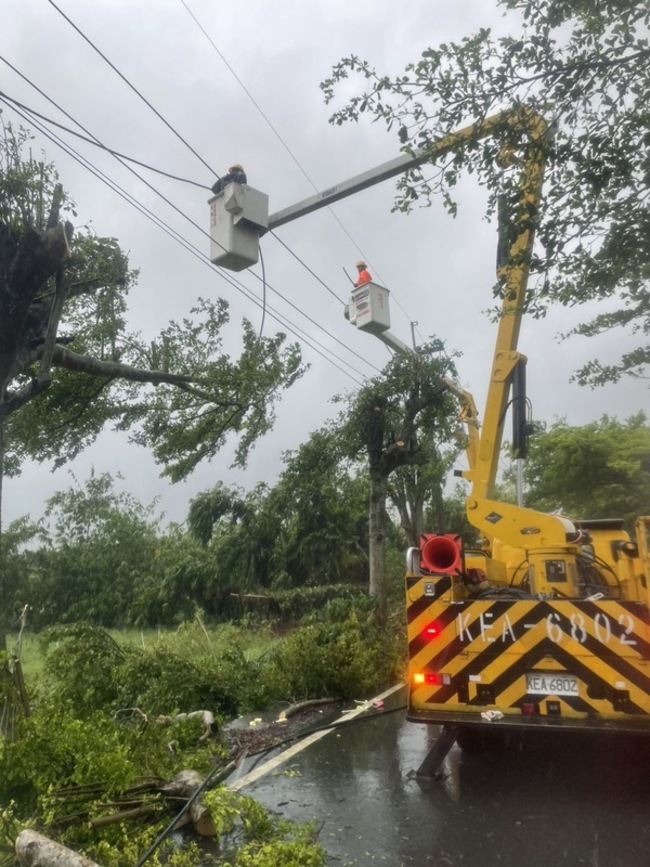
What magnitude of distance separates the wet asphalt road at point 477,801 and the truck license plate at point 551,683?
2.20 feet

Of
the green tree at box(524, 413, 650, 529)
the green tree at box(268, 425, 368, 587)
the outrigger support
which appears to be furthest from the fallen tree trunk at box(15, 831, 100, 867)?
the green tree at box(524, 413, 650, 529)

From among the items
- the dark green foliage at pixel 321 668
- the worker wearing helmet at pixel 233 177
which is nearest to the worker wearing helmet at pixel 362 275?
the worker wearing helmet at pixel 233 177

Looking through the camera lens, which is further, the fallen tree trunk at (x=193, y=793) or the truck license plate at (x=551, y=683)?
the truck license plate at (x=551, y=683)

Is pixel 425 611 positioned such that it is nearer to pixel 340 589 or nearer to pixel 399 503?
pixel 340 589

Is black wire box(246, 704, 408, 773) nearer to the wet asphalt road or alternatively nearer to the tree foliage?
the wet asphalt road

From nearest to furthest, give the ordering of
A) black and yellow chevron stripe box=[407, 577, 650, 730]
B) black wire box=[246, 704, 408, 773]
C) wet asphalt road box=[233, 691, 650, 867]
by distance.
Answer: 1. wet asphalt road box=[233, 691, 650, 867]
2. black and yellow chevron stripe box=[407, 577, 650, 730]
3. black wire box=[246, 704, 408, 773]

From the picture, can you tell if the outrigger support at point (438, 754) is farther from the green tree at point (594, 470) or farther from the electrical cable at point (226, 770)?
the green tree at point (594, 470)

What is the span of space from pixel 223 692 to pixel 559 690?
4.36 metres

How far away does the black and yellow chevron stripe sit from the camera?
5.45 metres

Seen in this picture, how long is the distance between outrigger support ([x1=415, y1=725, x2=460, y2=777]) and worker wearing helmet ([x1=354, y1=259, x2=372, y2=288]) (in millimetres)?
6933

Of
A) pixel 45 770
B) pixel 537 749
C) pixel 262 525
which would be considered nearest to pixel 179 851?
pixel 45 770

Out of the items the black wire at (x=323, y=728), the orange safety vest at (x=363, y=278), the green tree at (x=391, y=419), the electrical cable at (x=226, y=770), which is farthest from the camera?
the green tree at (x=391, y=419)

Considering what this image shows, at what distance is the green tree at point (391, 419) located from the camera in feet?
46.9

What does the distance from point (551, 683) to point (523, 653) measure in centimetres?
30
